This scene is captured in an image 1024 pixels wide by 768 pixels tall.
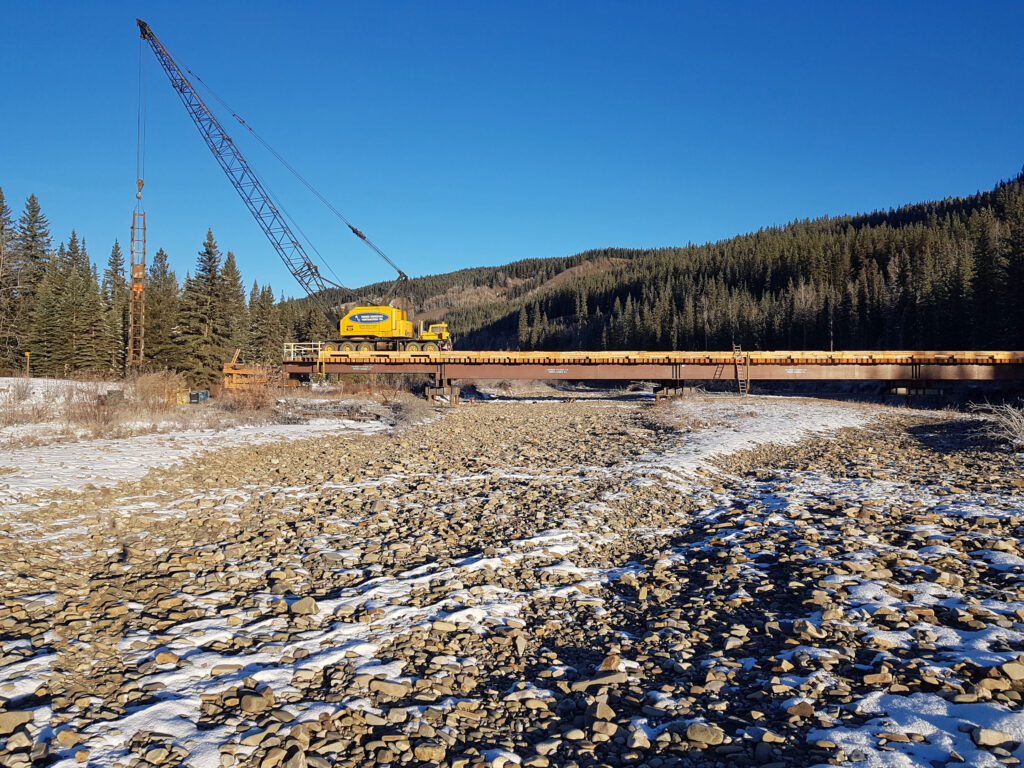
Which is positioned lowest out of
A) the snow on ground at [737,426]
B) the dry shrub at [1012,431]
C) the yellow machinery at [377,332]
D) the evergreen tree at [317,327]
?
the snow on ground at [737,426]

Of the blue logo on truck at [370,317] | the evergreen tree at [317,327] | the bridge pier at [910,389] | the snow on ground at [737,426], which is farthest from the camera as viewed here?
the evergreen tree at [317,327]

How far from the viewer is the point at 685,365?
1437 inches

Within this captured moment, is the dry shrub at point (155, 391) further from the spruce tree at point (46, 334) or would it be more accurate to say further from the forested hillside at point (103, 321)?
the spruce tree at point (46, 334)

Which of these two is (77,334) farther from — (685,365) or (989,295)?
Result: (989,295)

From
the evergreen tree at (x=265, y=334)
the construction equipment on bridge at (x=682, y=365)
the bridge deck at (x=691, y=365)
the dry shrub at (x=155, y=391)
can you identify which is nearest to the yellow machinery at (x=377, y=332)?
the construction equipment on bridge at (x=682, y=365)

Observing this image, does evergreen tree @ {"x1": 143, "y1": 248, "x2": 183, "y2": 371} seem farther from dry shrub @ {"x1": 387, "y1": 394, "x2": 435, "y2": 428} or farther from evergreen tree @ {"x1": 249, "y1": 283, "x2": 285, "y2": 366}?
dry shrub @ {"x1": 387, "y1": 394, "x2": 435, "y2": 428}

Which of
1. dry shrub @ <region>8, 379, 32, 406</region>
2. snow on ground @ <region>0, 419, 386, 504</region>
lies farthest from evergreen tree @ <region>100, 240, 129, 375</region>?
snow on ground @ <region>0, 419, 386, 504</region>

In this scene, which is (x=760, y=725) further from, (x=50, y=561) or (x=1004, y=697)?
(x=50, y=561)

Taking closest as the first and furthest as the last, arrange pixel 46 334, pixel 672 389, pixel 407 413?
pixel 407 413 < pixel 672 389 < pixel 46 334

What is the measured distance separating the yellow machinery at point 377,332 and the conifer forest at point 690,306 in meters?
13.9

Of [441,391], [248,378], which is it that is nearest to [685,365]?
[441,391]

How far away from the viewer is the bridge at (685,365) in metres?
34.8

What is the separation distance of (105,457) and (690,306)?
321 ft

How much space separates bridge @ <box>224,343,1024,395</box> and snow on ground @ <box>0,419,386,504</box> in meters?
17.3
